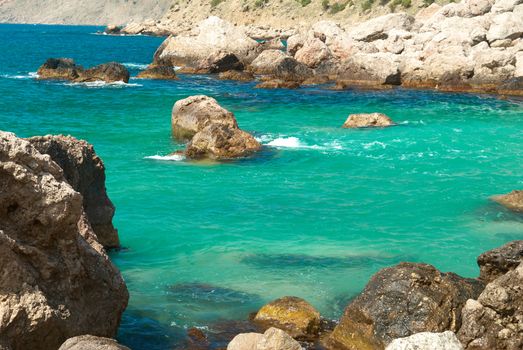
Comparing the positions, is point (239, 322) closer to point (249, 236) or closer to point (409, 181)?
point (249, 236)

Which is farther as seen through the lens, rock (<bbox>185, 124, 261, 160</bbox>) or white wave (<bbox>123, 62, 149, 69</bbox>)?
white wave (<bbox>123, 62, 149, 69</bbox>)

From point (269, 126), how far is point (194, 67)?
30.9m

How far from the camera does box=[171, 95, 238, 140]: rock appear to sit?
106 ft

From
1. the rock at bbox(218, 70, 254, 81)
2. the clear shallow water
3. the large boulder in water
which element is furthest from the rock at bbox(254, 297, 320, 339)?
the rock at bbox(218, 70, 254, 81)

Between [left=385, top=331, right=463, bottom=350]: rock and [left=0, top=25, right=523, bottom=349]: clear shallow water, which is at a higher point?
[left=385, top=331, right=463, bottom=350]: rock

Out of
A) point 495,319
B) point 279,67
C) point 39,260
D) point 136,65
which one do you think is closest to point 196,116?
point 495,319

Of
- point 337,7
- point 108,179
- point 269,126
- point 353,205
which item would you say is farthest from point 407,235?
point 337,7

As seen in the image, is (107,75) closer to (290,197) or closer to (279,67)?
(279,67)

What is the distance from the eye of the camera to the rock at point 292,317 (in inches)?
527

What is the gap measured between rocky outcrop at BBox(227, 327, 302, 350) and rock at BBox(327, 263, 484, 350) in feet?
8.08

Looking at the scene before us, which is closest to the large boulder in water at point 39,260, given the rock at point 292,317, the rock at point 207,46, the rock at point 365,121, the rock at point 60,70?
the rock at point 292,317

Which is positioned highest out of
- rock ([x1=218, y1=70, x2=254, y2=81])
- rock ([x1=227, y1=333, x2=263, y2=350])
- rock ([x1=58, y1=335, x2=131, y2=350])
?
rock ([x1=58, y1=335, x2=131, y2=350])

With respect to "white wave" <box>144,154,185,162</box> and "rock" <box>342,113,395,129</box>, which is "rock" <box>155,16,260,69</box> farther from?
"white wave" <box>144,154,185,162</box>

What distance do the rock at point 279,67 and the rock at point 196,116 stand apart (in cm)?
2422
